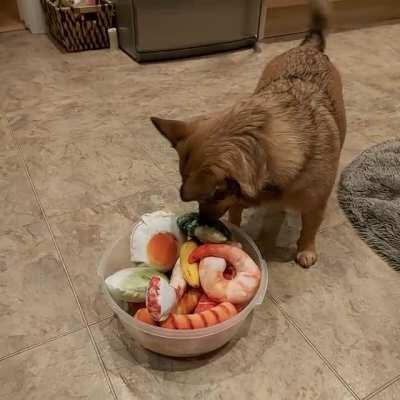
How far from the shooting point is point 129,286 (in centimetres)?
117

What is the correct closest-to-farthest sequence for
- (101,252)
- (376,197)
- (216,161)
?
1. (216,161)
2. (101,252)
3. (376,197)

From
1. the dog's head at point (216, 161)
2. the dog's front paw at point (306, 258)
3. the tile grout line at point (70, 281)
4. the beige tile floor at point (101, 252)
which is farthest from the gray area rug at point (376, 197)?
the tile grout line at point (70, 281)

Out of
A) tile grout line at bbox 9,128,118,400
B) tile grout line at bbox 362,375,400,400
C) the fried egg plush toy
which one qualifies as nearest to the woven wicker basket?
tile grout line at bbox 9,128,118,400

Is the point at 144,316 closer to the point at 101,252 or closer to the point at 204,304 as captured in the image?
the point at 204,304

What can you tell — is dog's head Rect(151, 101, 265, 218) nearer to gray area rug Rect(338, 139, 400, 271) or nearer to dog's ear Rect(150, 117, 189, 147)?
dog's ear Rect(150, 117, 189, 147)

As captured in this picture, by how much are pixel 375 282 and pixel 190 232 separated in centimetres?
68

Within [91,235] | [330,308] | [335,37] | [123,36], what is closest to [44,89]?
[123,36]

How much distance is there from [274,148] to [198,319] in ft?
1.56

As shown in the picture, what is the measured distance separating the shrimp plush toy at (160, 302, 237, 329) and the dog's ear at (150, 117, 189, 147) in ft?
1.45

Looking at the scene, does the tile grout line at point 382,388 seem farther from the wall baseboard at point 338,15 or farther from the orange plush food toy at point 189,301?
the wall baseboard at point 338,15

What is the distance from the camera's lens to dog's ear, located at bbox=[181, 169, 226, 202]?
1.02m

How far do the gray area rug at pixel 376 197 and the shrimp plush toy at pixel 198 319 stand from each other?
2.50ft

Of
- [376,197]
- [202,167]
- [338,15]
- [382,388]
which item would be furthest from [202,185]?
[338,15]

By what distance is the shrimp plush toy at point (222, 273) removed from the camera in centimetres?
116
